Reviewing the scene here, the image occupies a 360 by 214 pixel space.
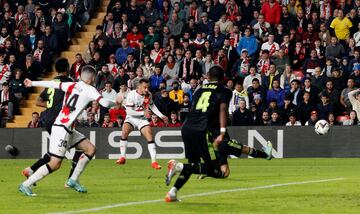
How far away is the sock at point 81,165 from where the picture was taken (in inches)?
734

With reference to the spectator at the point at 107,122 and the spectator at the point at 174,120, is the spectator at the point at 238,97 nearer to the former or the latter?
the spectator at the point at 174,120

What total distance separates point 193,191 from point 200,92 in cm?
237

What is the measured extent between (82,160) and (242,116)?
13419 millimetres

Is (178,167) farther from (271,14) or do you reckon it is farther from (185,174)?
(271,14)

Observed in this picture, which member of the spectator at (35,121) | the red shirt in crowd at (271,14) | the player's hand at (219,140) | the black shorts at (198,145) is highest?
the player's hand at (219,140)

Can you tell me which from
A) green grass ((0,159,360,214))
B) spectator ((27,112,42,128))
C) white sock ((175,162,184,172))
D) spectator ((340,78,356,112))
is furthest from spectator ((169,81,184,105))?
white sock ((175,162,184,172))

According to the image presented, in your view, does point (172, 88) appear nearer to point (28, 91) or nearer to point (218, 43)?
point (218, 43)

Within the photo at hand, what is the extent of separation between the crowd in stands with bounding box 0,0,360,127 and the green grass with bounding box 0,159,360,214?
5397 millimetres

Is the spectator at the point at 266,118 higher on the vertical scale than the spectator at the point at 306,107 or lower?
lower

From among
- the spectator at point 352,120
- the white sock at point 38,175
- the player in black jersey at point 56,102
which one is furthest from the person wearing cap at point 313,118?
the white sock at point 38,175

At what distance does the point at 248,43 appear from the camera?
34.4 metres

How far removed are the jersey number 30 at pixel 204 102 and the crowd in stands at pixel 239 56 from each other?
14489 millimetres

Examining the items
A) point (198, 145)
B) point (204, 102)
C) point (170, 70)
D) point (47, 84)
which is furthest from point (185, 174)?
point (170, 70)

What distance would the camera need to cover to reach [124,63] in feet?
116
